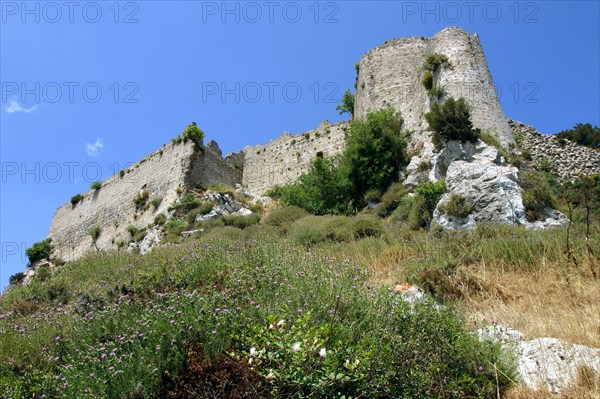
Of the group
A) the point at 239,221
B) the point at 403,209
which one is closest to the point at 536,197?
the point at 403,209

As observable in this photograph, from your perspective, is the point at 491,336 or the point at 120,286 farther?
the point at 120,286

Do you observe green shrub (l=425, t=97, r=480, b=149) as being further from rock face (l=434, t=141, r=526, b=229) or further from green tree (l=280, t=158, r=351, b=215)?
green tree (l=280, t=158, r=351, b=215)

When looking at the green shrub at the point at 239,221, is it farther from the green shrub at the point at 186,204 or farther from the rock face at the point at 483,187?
the rock face at the point at 483,187

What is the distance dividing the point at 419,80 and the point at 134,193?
1539 cm

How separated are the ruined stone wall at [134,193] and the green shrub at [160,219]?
0.43 metres

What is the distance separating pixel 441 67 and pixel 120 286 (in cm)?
1678

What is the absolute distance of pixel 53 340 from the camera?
500 cm

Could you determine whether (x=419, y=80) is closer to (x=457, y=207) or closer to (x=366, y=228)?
(x=457, y=207)

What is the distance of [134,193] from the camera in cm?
2472

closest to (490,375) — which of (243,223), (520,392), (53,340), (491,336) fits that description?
(520,392)

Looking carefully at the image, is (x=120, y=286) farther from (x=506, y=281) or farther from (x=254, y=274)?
(x=506, y=281)

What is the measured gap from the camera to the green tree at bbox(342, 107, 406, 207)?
18562mm

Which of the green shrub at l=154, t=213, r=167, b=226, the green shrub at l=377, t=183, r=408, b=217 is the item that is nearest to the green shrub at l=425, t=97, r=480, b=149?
the green shrub at l=377, t=183, r=408, b=217

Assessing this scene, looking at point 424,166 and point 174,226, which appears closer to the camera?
point 424,166
